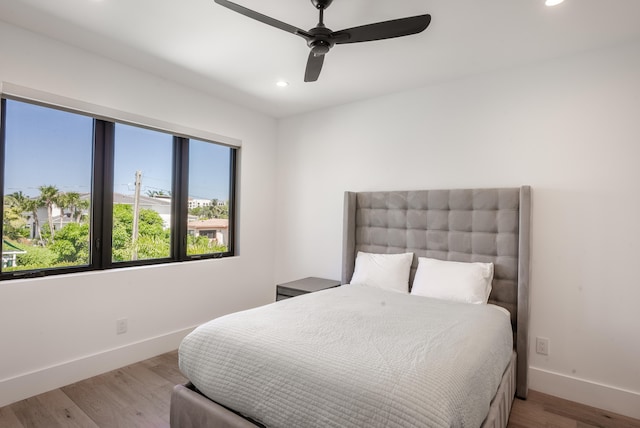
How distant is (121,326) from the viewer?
272cm

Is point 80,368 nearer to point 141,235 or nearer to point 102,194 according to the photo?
point 141,235

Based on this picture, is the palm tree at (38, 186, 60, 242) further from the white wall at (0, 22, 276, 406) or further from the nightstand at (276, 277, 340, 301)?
the nightstand at (276, 277, 340, 301)

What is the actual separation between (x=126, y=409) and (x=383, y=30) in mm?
2754

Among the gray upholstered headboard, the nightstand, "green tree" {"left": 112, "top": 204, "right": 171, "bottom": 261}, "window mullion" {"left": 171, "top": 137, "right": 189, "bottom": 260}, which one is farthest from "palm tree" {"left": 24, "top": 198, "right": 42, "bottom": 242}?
the gray upholstered headboard

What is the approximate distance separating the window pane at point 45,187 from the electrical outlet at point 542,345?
357cm

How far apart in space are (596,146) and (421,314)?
5.69 ft

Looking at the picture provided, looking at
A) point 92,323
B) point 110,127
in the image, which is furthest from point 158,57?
point 92,323

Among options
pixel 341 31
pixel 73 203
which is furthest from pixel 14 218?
pixel 341 31

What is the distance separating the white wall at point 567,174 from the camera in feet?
7.34

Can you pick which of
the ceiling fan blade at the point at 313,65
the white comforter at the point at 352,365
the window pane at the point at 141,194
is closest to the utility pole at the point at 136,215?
the window pane at the point at 141,194

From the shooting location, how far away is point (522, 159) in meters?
2.61

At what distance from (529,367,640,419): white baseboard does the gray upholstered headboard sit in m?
0.24

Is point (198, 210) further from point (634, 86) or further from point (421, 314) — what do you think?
point (634, 86)

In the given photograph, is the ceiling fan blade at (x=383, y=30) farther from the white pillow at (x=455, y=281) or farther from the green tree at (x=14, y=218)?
the green tree at (x=14, y=218)
